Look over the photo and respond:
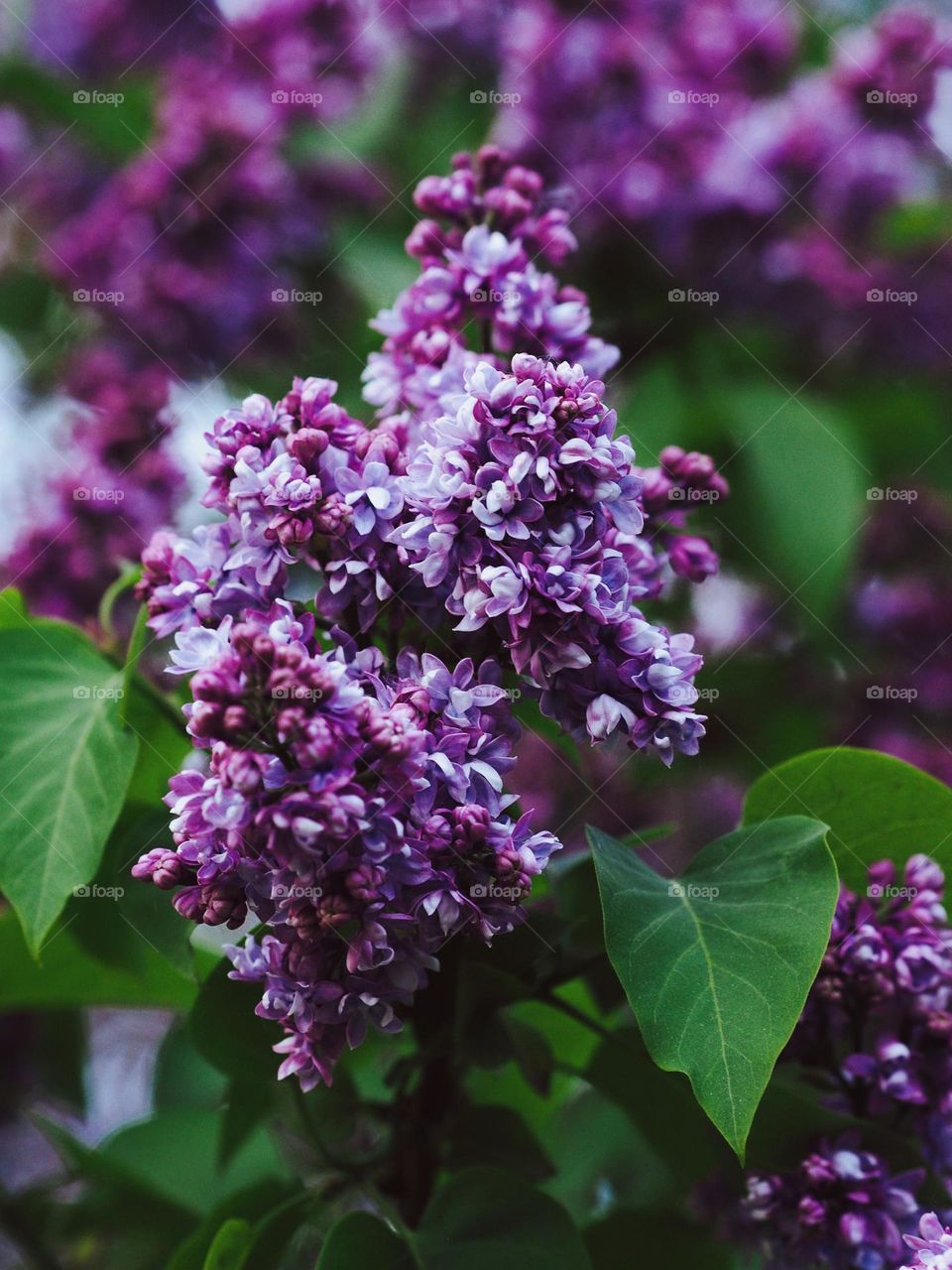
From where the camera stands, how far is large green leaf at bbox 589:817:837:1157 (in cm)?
80

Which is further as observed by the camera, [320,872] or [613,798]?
[613,798]

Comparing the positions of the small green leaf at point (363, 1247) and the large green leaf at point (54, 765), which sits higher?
the large green leaf at point (54, 765)

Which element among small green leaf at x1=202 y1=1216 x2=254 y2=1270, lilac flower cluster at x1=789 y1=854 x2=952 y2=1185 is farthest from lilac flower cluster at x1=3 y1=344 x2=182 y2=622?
lilac flower cluster at x1=789 y1=854 x2=952 y2=1185

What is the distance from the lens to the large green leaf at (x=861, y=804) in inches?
39.5

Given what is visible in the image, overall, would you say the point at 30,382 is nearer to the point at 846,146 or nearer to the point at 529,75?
the point at 529,75

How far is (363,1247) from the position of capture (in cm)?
94

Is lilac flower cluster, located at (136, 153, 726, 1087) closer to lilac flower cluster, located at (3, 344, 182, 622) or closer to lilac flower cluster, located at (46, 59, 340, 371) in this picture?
lilac flower cluster, located at (3, 344, 182, 622)

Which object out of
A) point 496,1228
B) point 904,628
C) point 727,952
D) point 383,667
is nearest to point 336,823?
point 383,667

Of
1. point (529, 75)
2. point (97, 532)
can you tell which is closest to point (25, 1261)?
point (97, 532)

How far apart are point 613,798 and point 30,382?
1.21 meters

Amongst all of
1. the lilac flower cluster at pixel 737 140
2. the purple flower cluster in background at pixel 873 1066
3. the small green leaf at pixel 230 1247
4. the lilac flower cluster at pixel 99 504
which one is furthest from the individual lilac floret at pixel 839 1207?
the lilac flower cluster at pixel 737 140

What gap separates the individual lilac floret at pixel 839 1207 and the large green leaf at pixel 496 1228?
0.47 ft

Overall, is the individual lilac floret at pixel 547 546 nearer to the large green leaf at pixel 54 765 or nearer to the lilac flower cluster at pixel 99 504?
the large green leaf at pixel 54 765

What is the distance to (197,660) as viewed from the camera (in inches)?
33.0
